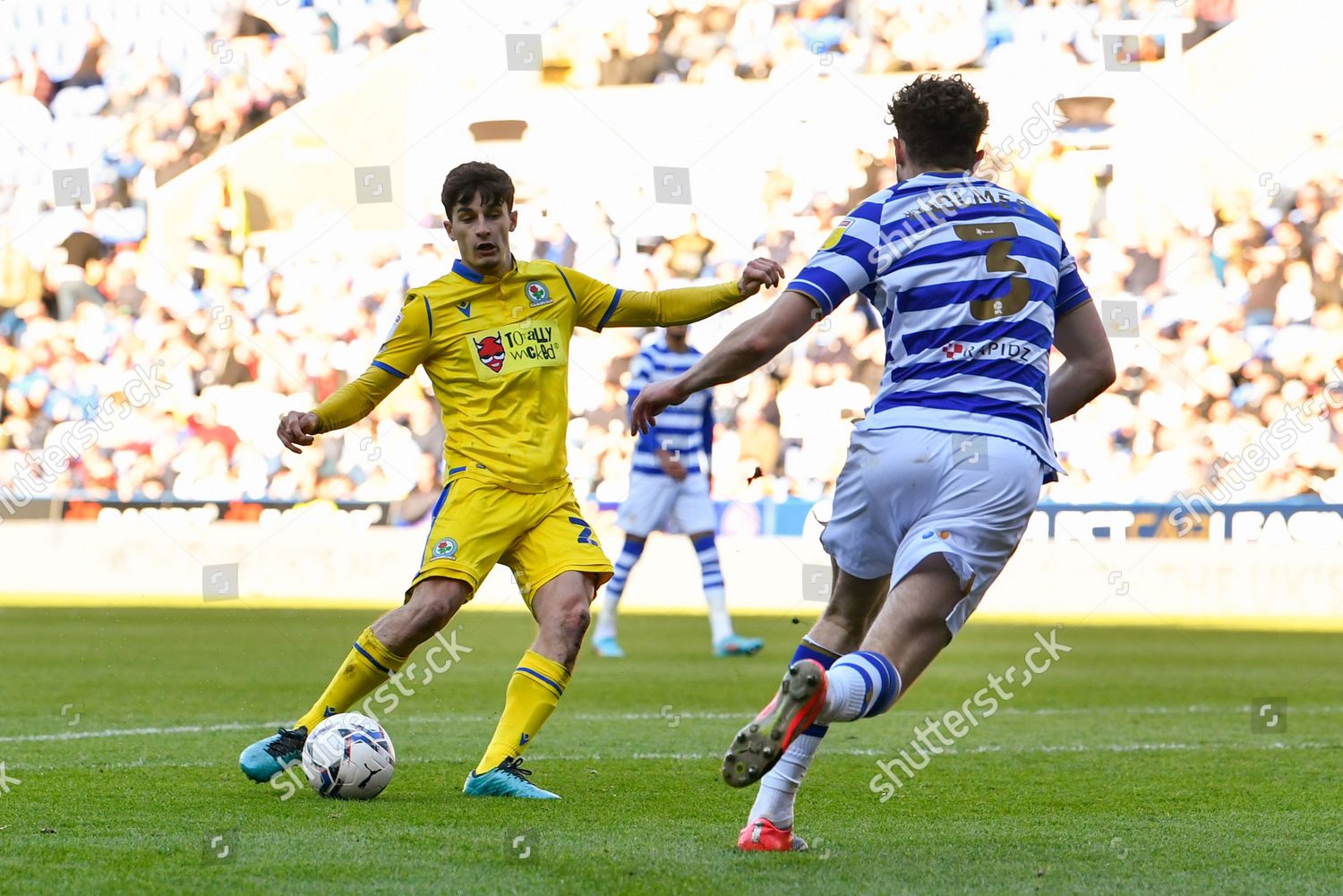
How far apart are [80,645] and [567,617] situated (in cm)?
822

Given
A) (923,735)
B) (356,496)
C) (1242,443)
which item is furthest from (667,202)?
(923,735)

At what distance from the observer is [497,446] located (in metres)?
5.77

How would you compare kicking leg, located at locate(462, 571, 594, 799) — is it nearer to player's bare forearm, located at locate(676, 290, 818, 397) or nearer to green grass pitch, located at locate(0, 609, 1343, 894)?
green grass pitch, located at locate(0, 609, 1343, 894)

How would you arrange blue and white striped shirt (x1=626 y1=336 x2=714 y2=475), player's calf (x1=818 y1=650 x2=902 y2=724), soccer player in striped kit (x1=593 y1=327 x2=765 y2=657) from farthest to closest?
blue and white striped shirt (x1=626 y1=336 x2=714 y2=475)
soccer player in striped kit (x1=593 y1=327 x2=765 y2=657)
player's calf (x1=818 y1=650 x2=902 y2=724)

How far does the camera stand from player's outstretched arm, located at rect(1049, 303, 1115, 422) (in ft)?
14.8

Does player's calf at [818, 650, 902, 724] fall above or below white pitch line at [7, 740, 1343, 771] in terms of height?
above

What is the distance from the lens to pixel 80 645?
12680 millimetres

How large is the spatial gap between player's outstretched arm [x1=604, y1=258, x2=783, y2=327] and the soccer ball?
1.66 m

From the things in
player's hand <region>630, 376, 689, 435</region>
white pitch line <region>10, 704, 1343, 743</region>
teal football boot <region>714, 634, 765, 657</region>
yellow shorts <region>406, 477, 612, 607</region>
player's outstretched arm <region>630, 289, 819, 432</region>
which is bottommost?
teal football boot <region>714, 634, 765, 657</region>

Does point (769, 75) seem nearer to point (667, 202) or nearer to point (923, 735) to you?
A: point (667, 202)

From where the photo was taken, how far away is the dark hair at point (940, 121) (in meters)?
4.20

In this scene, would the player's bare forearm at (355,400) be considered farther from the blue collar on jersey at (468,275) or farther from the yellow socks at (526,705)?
the yellow socks at (526,705)

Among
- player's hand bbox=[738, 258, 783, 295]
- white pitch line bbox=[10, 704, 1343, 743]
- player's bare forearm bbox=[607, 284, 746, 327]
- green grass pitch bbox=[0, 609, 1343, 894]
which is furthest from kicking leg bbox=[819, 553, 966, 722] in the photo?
white pitch line bbox=[10, 704, 1343, 743]

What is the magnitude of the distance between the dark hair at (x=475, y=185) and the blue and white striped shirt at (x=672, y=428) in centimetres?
620
